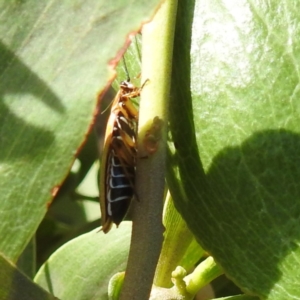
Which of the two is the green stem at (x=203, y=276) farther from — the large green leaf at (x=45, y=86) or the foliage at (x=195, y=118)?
the large green leaf at (x=45, y=86)

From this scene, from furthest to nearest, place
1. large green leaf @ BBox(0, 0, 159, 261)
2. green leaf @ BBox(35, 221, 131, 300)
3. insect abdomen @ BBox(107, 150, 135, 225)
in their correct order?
green leaf @ BBox(35, 221, 131, 300) → insect abdomen @ BBox(107, 150, 135, 225) → large green leaf @ BBox(0, 0, 159, 261)

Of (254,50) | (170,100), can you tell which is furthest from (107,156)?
(254,50)

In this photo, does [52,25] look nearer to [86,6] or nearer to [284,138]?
[86,6]

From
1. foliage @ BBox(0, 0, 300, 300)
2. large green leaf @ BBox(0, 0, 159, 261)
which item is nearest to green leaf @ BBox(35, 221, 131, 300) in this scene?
foliage @ BBox(0, 0, 300, 300)

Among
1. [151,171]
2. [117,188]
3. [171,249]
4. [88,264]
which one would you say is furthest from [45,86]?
[88,264]

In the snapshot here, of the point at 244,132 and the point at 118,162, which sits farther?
the point at 118,162

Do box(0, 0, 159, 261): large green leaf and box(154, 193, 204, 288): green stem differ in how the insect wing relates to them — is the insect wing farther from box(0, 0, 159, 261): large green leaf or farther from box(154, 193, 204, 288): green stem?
box(0, 0, 159, 261): large green leaf

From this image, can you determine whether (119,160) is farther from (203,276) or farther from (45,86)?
(45,86)

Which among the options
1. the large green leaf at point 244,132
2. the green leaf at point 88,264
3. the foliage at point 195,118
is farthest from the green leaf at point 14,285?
the green leaf at point 88,264
